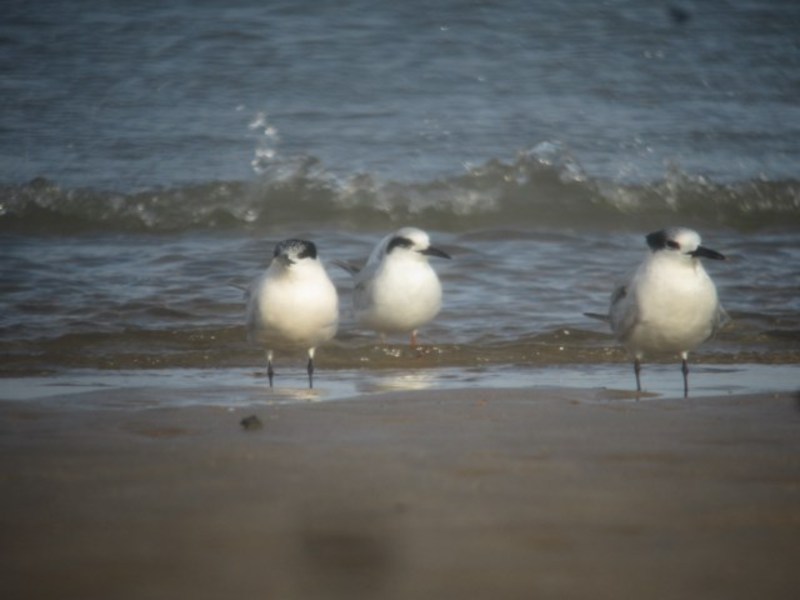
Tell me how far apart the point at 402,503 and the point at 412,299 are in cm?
469

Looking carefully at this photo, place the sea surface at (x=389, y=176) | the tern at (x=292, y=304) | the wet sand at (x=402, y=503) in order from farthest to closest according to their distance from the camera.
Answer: the sea surface at (x=389, y=176), the tern at (x=292, y=304), the wet sand at (x=402, y=503)

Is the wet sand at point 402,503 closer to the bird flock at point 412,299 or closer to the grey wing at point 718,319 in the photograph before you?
the bird flock at point 412,299

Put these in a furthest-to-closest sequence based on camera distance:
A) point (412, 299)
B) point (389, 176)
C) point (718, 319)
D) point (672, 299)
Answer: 1. point (389, 176)
2. point (412, 299)
3. point (718, 319)
4. point (672, 299)

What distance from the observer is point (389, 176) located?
13.7 metres

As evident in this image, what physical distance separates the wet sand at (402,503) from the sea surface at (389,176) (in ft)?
3.92

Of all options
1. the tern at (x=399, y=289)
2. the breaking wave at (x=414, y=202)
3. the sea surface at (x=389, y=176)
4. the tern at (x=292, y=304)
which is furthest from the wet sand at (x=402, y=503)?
the breaking wave at (x=414, y=202)

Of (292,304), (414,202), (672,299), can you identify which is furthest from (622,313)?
(414,202)

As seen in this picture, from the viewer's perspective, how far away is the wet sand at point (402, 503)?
335 centimetres

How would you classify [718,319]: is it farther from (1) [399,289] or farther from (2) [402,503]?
(2) [402,503]

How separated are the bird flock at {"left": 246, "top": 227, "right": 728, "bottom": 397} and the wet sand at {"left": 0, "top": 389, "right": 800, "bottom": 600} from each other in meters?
1.52

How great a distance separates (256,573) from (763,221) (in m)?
10.1

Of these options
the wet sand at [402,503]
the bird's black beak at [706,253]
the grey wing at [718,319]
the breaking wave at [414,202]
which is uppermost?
the breaking wave at [414,202]

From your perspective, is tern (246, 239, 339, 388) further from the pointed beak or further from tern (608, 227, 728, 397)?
tern (608, 227, 728, 397)

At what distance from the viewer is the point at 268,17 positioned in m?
16.9
